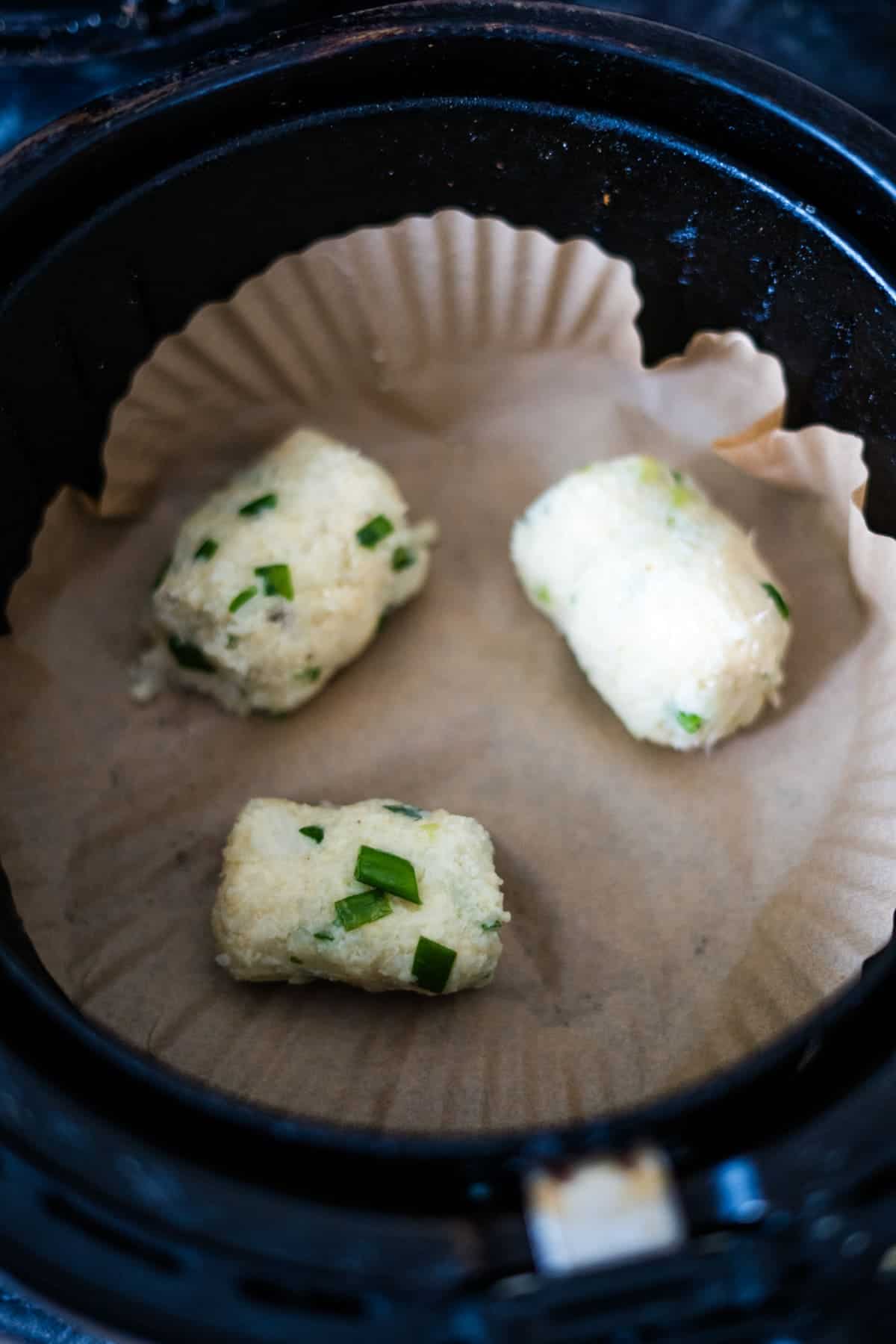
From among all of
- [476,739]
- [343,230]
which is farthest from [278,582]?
[343,230]

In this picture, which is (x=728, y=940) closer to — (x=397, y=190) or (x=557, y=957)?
(x=557, y=957)

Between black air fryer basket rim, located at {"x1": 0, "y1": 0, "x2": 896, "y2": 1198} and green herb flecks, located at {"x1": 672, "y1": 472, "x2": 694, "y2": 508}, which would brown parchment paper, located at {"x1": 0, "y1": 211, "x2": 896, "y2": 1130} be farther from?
black air fryer basket rim, located at {"x1": 0, "y1": 0, "x2": 896, "y2": 1198}

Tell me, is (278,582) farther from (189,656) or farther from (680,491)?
(680,491)

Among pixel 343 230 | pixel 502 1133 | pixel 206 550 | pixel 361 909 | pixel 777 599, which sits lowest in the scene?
pixel 502 1133

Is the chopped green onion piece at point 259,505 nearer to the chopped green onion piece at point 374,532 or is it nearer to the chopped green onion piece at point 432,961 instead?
the chopped green onion piece at point 374,532

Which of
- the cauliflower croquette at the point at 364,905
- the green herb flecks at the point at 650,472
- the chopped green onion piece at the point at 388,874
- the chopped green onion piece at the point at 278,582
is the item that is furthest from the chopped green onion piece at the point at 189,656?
the green herb flecks at the point at 650,472

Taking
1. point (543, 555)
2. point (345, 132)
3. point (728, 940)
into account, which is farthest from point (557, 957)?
point (345, 132)

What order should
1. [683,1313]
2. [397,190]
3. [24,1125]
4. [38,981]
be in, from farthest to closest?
[397,190] → [38,981] → [24,1125] → [683,1313]
